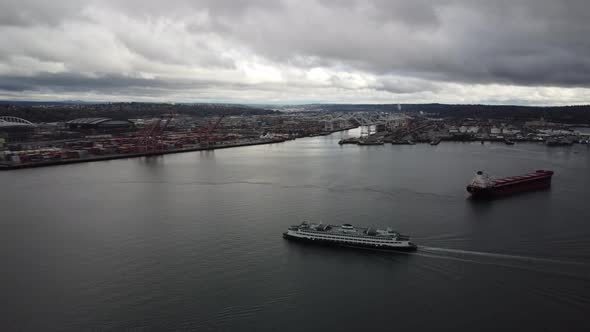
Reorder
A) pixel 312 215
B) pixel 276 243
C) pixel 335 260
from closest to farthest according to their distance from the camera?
pixel 335 260 < pixel 276 243 < pixel 312 215

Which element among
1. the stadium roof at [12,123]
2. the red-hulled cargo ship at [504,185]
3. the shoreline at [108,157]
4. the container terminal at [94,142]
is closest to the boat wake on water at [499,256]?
the red-hulled cargo ship at [504,185]

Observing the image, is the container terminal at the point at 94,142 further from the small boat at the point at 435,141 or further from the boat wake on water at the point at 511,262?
the boat wake on water at the point at 511,262

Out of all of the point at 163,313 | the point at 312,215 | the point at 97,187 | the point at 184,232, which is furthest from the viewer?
the point at 97,187

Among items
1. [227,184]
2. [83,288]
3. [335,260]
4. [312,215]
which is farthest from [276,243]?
[227,184]

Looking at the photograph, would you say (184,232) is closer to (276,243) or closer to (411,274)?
(276,243)

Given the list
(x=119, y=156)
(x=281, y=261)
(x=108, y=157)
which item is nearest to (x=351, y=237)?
(x=281, y=261)

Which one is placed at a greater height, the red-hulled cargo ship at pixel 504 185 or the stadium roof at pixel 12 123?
the stadium roof at pixel 12 123
